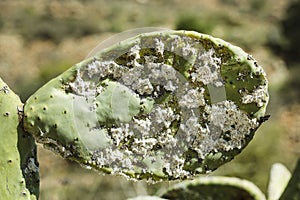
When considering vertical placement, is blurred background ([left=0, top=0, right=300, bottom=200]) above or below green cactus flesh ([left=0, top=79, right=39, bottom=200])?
above

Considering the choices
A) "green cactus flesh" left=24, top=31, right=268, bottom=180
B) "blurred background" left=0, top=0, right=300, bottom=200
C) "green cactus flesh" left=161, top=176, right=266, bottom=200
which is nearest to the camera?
"green cactus flesh" left=24, top=31, right=268, bottom=180

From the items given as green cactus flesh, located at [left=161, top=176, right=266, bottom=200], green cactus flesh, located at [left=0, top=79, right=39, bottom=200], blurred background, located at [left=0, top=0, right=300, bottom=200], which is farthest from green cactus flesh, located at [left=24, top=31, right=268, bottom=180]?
blurred background, located at [left=0, top=0, right=300, bottom=200]

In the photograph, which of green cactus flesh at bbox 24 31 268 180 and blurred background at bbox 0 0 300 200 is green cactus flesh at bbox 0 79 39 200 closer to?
green cactus flesh at bbox 24 31 268 180

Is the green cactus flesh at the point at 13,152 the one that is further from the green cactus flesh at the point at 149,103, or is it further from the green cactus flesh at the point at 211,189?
the green cactus flesh at the point at 211,189

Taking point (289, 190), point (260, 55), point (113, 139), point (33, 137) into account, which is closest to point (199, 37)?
point (113, 139)

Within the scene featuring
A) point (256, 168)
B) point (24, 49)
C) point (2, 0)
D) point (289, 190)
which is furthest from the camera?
point (2, 0)

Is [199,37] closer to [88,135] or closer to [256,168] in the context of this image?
[88,135]

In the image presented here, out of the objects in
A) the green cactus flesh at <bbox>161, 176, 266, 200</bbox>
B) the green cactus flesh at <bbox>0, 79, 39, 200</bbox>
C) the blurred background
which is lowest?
the green cactus flesh at <bbox>0, 79, 39, 200</bbox>
